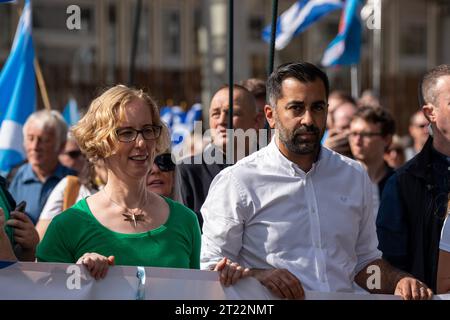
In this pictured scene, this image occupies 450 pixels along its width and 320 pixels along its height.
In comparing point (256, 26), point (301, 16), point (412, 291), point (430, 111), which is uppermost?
point (256, 26)

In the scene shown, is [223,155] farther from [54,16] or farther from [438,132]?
[54,16]

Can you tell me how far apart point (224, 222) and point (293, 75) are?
594 millimetres

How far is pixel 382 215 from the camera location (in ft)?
14.6

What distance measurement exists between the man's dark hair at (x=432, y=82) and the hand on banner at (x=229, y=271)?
1.31 meters

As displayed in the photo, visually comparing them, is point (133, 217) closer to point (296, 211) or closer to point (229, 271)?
point (229, 271)

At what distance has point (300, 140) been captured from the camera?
3.78 m

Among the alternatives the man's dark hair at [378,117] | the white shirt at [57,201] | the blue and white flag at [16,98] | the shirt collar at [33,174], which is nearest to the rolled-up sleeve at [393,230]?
the white shirt at [57,201]

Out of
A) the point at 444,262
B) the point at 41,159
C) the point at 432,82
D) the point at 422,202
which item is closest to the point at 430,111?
the point at 432,82

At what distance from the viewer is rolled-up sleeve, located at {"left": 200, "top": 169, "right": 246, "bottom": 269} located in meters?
3.71

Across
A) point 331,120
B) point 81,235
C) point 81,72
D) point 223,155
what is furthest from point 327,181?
point 81,72

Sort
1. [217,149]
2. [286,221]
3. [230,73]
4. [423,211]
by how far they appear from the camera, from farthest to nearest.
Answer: [217,149] < [230,73] < [423,211] < [286,221]

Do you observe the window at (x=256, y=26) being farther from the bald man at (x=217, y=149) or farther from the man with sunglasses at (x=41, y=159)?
the bald man at (x=217, y=149)

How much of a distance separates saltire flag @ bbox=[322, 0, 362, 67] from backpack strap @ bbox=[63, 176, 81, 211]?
4.93m

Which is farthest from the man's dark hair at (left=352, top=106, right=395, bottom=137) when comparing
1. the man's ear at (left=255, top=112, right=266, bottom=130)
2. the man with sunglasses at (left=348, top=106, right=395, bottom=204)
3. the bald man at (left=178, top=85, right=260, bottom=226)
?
the bald man at (left=178, top=85, right=260, bottom=226)
